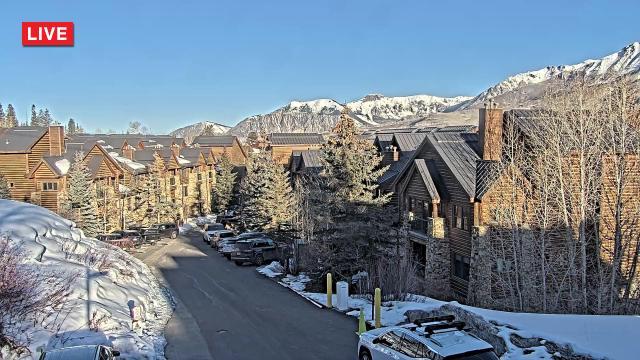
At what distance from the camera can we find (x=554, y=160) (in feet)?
73.5

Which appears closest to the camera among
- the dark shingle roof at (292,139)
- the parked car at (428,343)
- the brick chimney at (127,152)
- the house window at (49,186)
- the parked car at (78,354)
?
the parked car at (428,343)

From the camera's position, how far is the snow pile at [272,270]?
2999 centimetres

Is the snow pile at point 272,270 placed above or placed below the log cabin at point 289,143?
below

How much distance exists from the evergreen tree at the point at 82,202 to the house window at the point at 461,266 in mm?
27667

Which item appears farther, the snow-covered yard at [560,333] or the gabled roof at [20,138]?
the gabled roof at [20,138]

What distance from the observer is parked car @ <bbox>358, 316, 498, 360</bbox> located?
952cm

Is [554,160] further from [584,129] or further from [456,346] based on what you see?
[456,346]

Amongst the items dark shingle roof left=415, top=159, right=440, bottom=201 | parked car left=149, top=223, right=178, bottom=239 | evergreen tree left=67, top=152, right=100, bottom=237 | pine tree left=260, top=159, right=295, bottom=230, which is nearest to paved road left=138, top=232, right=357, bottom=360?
dark shingle roof left=415, top=159, right=440, bottom=201

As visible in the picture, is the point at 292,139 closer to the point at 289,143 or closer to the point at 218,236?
the point at 289,143

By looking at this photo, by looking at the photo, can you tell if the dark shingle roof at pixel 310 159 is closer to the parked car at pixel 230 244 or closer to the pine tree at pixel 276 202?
the pine tree at pixel 276 202

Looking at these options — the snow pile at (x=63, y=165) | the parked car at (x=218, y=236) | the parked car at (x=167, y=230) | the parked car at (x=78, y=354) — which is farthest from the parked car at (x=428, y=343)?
the snow pile at (x=63, y=165)

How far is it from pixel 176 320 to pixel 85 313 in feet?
12.8

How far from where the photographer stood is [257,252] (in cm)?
3438

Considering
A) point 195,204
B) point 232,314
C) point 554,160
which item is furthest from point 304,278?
point 195,204
